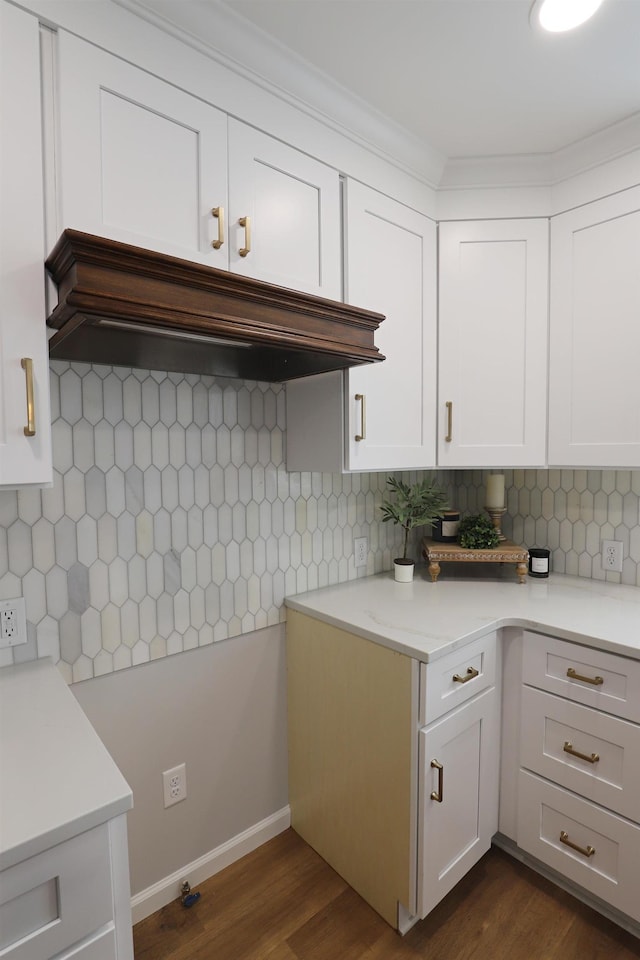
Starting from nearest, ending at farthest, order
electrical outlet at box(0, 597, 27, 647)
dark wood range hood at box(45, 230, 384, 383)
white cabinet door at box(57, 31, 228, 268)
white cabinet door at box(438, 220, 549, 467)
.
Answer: dark wood range hood at box(45, 230, 384, 383) < white cabinet door at box(57, 31, 228, 268) < electrical outlet at box(0, 597, 27, 647) < white cabinet door at box(438, 220, 549, 467)

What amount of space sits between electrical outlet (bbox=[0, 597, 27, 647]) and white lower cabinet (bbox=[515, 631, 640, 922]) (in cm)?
145

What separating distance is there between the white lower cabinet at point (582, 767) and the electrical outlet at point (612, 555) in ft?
2.16

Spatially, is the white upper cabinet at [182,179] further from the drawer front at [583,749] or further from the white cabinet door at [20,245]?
the drawer front at [583,749]

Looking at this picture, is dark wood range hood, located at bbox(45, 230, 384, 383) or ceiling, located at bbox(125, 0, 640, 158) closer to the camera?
dark wood range hood, located at bbox(45, 230, 384, 383)

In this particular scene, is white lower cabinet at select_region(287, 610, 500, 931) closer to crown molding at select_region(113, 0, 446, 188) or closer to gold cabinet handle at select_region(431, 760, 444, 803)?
gold cabinet handle at select_region(431, 760, 444, 803)

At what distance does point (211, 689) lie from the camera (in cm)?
168

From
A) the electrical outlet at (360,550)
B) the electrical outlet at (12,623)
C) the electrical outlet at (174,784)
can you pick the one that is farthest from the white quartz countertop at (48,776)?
the electrical outlet at (360,550)

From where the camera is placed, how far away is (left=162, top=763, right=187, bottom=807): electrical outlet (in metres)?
1.58

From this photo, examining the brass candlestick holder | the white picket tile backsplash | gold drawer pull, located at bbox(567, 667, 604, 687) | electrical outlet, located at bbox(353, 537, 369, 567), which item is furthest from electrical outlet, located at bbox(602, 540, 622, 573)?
electrical outlet, located at bbox(353, 537, 369, 567)

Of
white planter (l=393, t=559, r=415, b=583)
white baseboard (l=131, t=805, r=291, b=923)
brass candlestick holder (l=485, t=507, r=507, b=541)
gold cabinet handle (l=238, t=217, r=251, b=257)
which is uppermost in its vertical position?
gold cabinet handle (l=238, t=217, r=251, b=257)

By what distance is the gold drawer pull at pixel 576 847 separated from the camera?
1513 millimetres

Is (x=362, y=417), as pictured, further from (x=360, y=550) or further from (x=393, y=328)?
(x=360, y=550)

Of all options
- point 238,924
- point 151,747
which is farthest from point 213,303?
point 238,924

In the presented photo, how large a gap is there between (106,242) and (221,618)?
117cm
